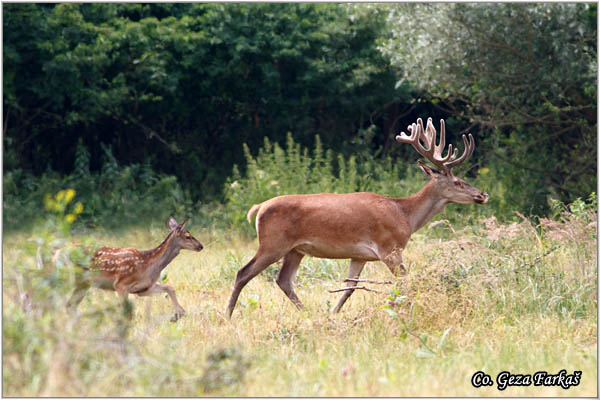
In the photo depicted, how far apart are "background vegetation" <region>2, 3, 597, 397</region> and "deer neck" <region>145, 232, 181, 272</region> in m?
0.41

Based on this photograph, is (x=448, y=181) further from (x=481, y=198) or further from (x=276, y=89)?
(x=276, y=89)

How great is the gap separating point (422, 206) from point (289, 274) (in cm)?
135

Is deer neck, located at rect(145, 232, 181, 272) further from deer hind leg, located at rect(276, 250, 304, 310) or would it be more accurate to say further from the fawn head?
deer hind leg, located at rect(276, 250, 304, 310)

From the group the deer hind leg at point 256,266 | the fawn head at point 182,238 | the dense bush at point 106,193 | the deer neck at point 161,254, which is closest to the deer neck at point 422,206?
the deer hind leg at point 256,266

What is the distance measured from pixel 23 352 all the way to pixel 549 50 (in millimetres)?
9370

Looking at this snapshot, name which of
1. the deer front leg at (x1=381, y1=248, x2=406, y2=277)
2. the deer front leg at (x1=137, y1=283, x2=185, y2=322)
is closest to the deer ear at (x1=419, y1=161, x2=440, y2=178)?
the deer front leg at (x1=381, y1=248, x2=406, y2=277)

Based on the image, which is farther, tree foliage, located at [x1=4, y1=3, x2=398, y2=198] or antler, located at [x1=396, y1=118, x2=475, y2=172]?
tree foliage, located at [x1=4, y1=3, x2=398, y2=198]

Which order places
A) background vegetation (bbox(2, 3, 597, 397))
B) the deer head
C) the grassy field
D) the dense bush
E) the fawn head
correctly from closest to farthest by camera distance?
the grassy field
background vegetation (bbox(2, 3, 597, 397))
the fawn head
the deer head
the dense bush

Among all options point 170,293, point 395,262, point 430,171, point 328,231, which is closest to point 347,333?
point 395,262

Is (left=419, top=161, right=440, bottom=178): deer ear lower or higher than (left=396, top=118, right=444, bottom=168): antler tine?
lower

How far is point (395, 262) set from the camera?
6730 mm

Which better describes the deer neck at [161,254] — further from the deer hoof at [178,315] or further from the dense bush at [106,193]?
the dense bush at [106,193]

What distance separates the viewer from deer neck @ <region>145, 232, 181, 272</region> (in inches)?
261

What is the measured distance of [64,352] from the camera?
3555 mm
